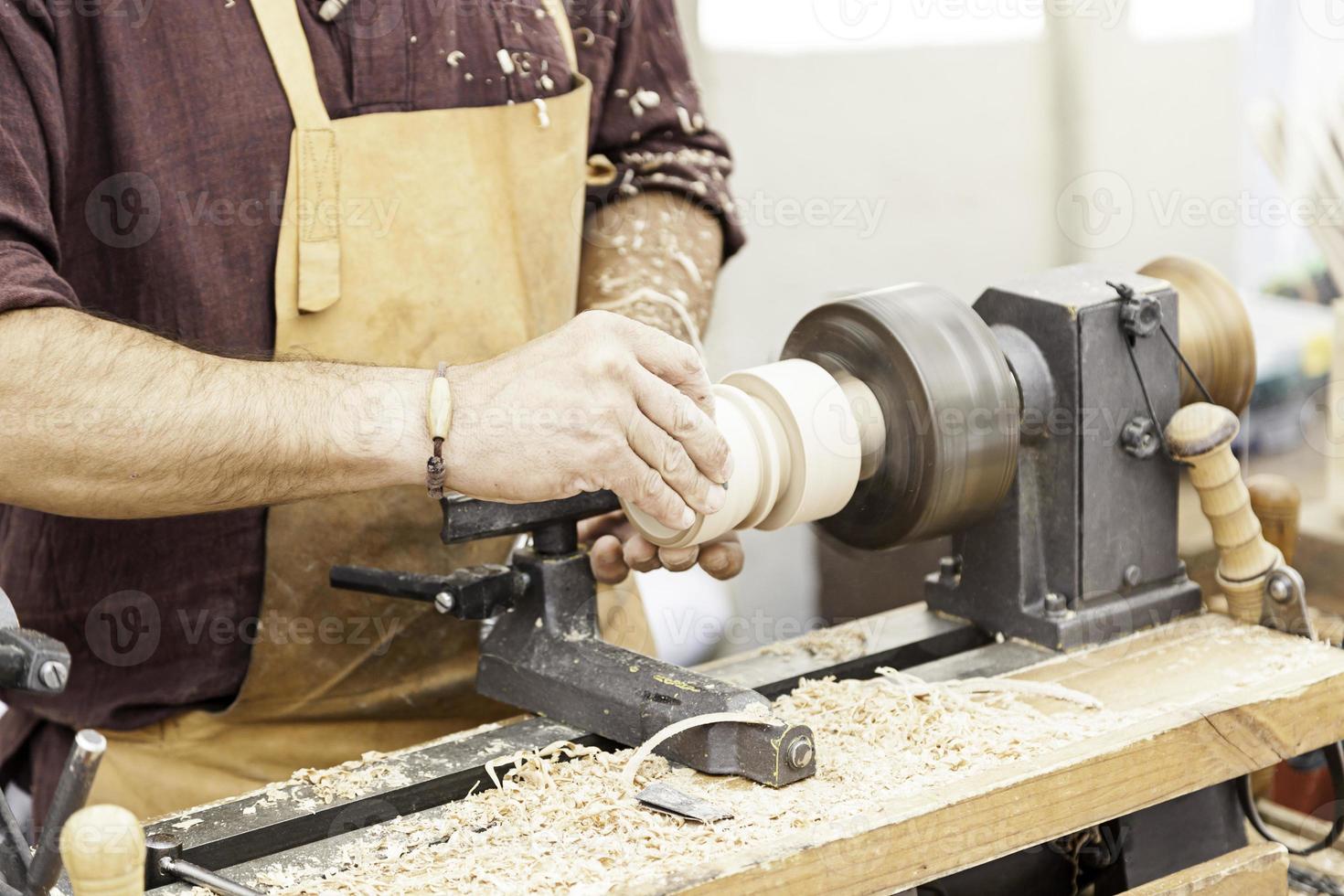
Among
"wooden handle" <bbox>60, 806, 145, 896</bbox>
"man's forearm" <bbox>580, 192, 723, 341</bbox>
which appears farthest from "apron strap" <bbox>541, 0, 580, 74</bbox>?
"wooden handle" <bbox>60, 806, 145, 896</bbox>

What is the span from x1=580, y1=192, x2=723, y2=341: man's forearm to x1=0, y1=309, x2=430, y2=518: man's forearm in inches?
26.0

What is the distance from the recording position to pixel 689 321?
6.50 feet

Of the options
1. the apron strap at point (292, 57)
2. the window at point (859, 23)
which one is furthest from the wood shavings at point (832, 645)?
the window at point (859, 23)

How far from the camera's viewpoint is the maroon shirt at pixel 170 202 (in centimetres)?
155

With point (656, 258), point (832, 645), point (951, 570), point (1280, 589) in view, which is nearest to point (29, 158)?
point (656, 258)

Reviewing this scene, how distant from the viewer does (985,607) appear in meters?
1.68

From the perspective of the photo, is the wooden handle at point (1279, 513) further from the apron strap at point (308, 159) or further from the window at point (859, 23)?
the window at point (859, 23)

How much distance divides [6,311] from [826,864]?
895 mm

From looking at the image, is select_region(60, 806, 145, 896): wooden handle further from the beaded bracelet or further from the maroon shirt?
the maroon shirt

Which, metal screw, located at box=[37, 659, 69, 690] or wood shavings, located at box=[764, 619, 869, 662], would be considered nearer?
metal screw, located at box=[37, 659, 69, 690]

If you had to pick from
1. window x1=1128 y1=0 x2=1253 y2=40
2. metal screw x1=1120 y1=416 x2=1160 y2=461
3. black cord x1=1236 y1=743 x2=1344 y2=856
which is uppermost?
window x1=1128 y1=0 x2=1253 y2=40

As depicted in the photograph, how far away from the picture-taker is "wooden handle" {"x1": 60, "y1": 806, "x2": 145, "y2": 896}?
0.90m

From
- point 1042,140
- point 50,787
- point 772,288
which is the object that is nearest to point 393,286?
point 50,787

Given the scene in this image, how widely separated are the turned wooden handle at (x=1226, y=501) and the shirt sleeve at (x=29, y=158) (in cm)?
121
